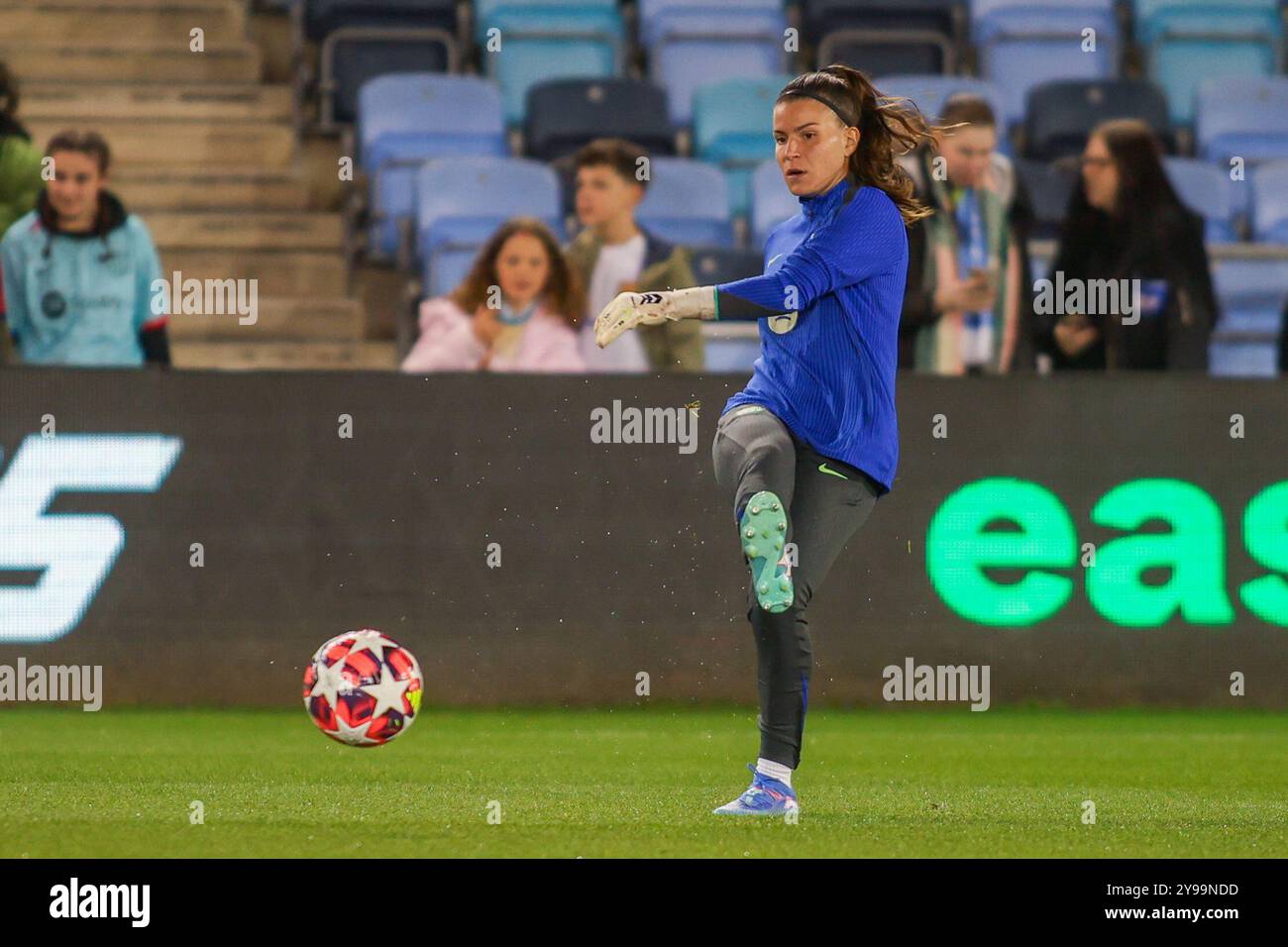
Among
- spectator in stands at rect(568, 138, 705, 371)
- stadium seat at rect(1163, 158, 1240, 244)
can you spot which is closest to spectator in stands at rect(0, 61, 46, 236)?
spectator in stands at rect(568, 138, 705, 371)

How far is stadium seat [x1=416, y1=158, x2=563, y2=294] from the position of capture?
1282 centimetres

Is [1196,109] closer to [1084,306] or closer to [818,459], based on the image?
[1084,306]

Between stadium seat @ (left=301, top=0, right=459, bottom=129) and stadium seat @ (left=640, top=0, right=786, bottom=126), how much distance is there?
54.4 inches

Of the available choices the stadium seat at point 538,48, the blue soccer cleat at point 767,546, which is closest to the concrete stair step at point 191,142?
the stadium seat at point 538,48

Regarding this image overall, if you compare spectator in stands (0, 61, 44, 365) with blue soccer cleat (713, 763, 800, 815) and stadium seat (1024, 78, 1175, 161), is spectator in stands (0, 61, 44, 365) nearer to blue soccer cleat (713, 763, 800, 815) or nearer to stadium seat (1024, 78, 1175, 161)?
blue soccer cleat (713, 763, 800, 815)

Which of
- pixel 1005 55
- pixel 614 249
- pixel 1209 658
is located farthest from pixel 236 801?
pixel 1005 55

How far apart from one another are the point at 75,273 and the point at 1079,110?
659cm

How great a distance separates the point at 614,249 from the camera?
36.3ft

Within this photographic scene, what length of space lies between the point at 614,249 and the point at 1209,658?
3.41 meters

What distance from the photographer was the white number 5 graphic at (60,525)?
33.7 ft

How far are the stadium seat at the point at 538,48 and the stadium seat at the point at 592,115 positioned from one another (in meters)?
0.70

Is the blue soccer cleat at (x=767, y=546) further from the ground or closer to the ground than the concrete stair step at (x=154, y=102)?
closer to the ground

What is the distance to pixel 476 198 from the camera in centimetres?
1291

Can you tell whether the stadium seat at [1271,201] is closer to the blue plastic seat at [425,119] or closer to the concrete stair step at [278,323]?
the blue plastic seat at [425,119]
